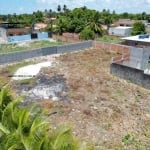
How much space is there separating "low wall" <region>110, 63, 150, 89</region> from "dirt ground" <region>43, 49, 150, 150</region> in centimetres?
47

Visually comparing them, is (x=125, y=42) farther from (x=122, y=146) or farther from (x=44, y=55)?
(x=122, y=146)

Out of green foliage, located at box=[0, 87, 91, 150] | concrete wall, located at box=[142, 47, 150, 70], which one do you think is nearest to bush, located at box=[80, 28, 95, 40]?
concrete wall, located at box=[142, 47, 150, 70]

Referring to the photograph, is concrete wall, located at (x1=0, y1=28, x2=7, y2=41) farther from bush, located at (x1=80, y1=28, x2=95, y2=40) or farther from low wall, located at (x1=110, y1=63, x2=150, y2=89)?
low wall, located at (x1=110, y1=63, x2=150, y2=89)

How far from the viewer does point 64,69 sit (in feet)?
78.4

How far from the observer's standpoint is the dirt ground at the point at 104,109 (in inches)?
502

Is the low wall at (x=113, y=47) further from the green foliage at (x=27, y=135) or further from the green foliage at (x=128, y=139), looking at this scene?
the green foliage at (x=27, y=135)

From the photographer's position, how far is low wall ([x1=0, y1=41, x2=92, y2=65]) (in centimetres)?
2584

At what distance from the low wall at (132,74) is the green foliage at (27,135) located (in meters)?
14.5

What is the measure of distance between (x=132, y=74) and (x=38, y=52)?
12621mm

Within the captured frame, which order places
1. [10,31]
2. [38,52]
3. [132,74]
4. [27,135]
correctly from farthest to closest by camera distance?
[10,31] → [38,52] → [132,74] → [27,135]

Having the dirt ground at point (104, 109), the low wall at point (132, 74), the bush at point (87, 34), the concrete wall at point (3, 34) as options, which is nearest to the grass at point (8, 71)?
the dirt ground at point (104, 109)

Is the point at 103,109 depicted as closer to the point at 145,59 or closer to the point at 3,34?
the point at 145,59

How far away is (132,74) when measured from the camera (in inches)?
807

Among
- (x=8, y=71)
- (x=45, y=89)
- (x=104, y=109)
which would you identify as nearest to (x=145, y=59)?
(x=104, y=109)
